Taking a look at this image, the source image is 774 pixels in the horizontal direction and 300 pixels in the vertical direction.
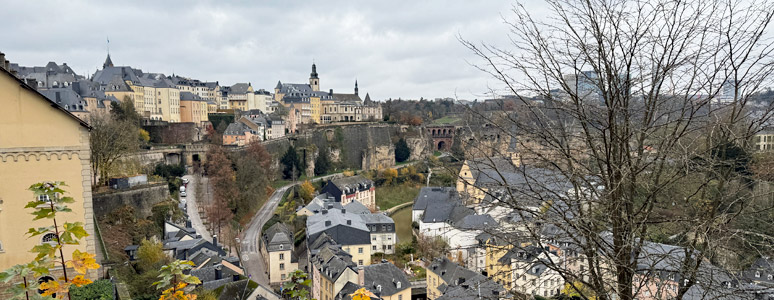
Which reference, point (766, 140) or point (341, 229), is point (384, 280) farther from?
point (766, 140)

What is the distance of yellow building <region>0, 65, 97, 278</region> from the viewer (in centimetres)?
871

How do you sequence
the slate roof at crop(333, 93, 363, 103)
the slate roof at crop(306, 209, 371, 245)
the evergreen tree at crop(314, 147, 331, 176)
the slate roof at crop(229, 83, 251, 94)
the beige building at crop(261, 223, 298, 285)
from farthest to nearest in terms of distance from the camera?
the slate roof at crop(333, 93, 363, 103), the slate roof at crop(229, 83, 251, 94), the evergreen tree at crop(314, 147, 331, 176), the slate roof at crop(306, 209, 371, 245), the beige building at crop(261, 223, 298, 285)

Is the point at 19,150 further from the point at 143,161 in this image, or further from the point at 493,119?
the point at 143,161

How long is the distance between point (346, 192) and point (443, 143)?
30.5m

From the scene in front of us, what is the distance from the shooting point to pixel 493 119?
3930 mm

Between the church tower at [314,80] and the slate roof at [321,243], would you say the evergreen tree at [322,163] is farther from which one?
the church tower at [314,80]

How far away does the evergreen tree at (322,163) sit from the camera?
160ft

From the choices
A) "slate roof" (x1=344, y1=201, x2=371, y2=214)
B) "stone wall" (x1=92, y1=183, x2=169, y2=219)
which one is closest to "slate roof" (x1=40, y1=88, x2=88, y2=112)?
"stone wall" (x1=92, y1=183, x2=169, y2=219)

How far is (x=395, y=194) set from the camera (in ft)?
155

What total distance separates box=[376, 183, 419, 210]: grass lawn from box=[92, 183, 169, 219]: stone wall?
24.0 metres

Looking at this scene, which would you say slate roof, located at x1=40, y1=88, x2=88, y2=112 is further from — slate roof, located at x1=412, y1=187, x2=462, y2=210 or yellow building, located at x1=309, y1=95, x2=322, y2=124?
yellow building, located at x1=309, y1=95, x2=322, y2=124

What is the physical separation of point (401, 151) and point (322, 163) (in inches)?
588

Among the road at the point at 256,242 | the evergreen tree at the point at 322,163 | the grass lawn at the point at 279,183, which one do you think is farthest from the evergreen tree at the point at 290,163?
the road at the point at 256,242

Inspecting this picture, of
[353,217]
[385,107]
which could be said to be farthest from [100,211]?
[385,107]
